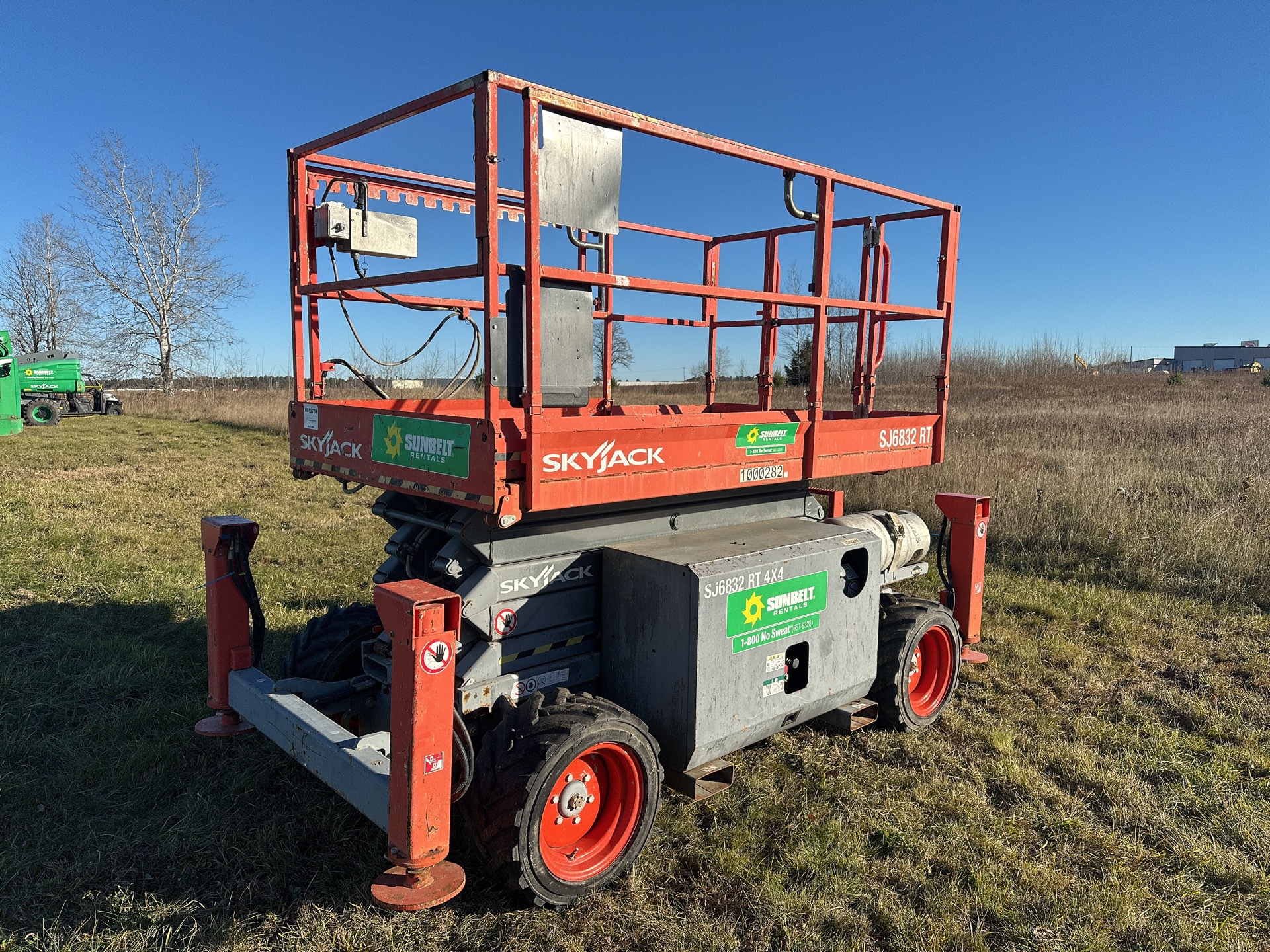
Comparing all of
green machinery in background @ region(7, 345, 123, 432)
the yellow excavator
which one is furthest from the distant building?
green machinery in background @ region(7, 345, 123, 432)

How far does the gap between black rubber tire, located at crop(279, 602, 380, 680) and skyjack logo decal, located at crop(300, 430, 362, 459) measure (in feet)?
2.61

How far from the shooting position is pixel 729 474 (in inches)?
146

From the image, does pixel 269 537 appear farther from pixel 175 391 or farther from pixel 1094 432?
pixel 175 391

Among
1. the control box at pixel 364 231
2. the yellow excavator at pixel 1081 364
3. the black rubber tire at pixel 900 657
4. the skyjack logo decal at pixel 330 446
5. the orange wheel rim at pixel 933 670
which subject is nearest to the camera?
the skyjack logo decal at pixel 330 446

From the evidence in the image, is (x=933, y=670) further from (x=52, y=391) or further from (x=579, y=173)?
(x=52, y=391)

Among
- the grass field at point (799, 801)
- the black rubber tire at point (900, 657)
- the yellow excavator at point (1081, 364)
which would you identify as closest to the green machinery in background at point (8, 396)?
the grass field at point (799, 801)

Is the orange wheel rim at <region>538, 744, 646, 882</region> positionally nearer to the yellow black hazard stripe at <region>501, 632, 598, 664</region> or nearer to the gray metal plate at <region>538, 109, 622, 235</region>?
the yellow black hazard stripe at <region>501, 632, 598, 664</region>

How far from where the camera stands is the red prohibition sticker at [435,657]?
2.52m

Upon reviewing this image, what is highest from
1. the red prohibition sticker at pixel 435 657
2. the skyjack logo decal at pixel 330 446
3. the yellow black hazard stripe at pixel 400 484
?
the skyjack logo decal at pixel 330 446

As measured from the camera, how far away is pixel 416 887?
2.57 m

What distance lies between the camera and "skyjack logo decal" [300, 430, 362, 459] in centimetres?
369

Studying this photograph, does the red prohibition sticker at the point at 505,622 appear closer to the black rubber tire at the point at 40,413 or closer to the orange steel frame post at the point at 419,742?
the orange steel frame post at the point at 419,742

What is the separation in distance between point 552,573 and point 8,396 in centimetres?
2125

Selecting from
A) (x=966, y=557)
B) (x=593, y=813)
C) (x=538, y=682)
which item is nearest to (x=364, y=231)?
(x=538, y=682)
